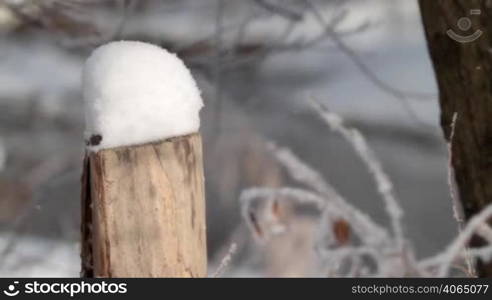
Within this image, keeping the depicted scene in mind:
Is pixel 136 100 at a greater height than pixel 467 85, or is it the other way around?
pixel 467 85

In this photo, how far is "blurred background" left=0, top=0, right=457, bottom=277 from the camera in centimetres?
424

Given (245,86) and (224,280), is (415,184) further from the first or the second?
(224,280)

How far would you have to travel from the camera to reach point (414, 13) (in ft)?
30.2

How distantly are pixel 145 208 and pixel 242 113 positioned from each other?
182 inches

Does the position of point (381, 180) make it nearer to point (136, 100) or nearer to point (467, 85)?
point (467, 85)

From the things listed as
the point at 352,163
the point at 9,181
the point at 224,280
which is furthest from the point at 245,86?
the point at 224,280

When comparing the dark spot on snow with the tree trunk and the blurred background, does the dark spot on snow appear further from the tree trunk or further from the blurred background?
the blurred background

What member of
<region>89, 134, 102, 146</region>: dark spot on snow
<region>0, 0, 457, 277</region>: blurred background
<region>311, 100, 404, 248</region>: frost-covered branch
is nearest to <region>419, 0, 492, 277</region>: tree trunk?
<region>311, 100, 404, 248</region>: frost-covered branch

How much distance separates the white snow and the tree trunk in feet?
3.32

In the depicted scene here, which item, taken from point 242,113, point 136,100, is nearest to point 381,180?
point 136,100

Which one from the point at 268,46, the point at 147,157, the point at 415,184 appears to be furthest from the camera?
the point at 415,184

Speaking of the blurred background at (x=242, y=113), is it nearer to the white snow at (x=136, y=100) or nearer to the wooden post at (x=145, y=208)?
the white snow at (x=136, y=100)

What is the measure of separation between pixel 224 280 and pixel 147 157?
1.31ft

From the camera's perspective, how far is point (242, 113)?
20.8 ft
